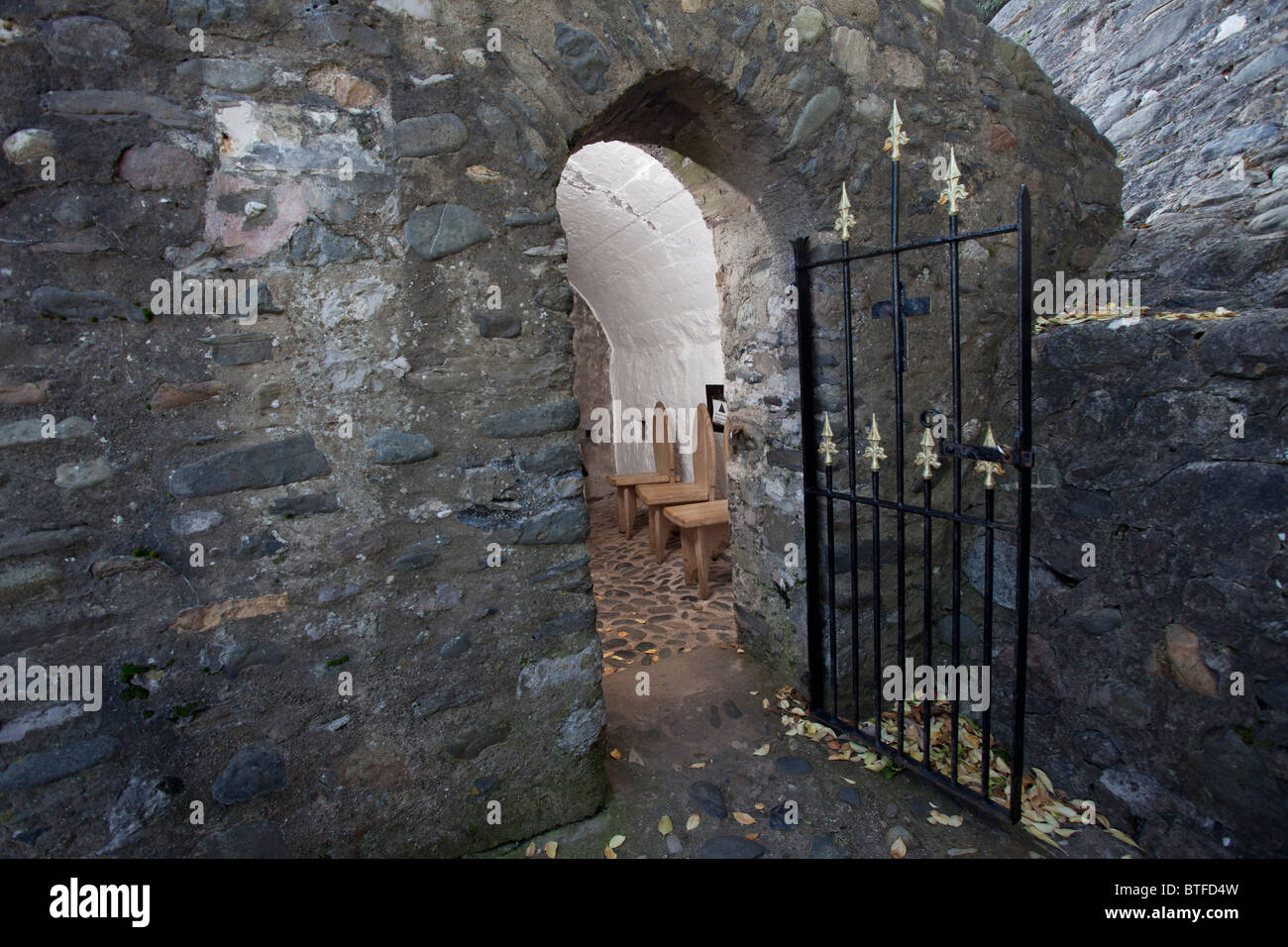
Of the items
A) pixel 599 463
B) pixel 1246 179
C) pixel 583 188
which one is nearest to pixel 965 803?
pixel 1246 179

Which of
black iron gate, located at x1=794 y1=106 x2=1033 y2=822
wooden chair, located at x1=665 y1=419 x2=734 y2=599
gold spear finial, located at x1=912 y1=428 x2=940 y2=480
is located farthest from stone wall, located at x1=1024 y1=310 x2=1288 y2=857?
wooden chair, located at x1=665 y1=419 x2=734 y2=599

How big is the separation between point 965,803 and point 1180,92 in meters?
3.57

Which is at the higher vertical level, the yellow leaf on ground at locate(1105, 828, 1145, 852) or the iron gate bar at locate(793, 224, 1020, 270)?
the iron gate bar at locate(793, 224, 1020, 270)

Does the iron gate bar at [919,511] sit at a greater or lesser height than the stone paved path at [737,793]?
greater

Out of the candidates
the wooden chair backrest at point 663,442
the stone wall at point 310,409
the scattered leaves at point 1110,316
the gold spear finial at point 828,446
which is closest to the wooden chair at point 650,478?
the wooden chair backrest at point 663,442

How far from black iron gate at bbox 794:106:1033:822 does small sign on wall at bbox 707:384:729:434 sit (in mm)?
2407

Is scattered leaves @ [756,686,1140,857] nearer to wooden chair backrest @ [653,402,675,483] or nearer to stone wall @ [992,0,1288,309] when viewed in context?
stone wall @ [992,0,1288,309]

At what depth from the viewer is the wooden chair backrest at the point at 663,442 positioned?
227 inches

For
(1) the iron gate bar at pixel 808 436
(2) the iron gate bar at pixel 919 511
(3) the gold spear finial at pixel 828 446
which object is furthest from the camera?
(1) the iron gate bar at pixel 808 436

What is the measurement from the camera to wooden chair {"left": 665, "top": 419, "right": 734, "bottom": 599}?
13.9ft

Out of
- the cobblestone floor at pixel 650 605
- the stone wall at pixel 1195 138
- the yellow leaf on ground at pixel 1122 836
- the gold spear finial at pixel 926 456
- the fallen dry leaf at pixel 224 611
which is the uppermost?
the stone wall at pixel 1195 138

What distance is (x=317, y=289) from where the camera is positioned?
5.84ft

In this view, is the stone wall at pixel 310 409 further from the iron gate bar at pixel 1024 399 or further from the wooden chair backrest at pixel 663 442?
the wooden chair backrest at pixel 663 442

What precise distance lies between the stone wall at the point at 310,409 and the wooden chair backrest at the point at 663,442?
3.62 m
